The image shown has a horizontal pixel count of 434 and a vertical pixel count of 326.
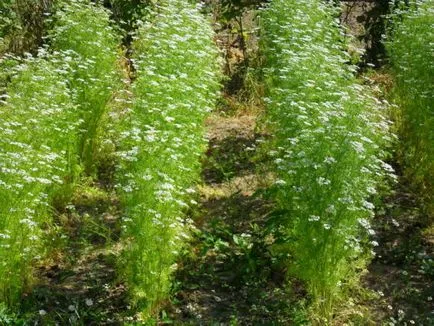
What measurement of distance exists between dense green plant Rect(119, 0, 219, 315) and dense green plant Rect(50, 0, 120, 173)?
29.4 inches

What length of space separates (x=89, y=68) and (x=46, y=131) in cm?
136

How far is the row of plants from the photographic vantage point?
4.57 m

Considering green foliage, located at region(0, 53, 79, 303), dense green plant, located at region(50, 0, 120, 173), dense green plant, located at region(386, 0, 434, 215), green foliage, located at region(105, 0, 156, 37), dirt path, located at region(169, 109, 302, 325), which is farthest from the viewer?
green foliage, located at region(105, 0, 156, 37)

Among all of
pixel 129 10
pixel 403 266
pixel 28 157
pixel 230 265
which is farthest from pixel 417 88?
pixel 129 10

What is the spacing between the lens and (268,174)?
6.91m

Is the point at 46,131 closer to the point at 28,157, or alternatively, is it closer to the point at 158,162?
the point at 28,157

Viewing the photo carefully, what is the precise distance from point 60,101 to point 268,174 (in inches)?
83.1

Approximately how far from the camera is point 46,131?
531 centimetres

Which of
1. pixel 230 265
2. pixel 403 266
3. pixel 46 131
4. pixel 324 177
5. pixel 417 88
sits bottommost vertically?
pixel 230 265

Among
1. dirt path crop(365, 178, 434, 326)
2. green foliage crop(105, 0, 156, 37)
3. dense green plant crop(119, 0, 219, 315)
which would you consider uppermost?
dense green plant crop(119, 0, 219, 315)

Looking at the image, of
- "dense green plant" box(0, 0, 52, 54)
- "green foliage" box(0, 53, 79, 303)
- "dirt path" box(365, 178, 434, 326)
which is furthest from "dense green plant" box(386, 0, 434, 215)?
"dense green plant" box(0, 0, 52, 54)

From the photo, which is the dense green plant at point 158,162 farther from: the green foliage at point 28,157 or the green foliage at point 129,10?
the green foliage at point 129,10

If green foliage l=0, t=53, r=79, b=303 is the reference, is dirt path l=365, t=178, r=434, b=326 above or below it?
below

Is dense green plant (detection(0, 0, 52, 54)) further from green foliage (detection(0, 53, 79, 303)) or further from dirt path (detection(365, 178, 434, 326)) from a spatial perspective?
dirt path (detection(365, 178, 434, 326))
